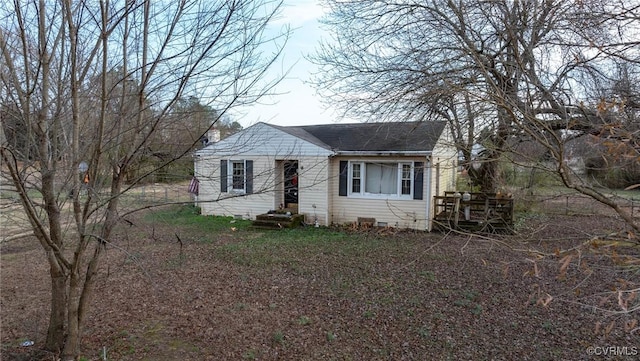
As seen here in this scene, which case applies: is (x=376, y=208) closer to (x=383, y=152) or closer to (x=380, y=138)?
(x=383, y=152)

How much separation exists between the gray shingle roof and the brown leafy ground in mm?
3469

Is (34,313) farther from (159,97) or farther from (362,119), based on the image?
(362,119)

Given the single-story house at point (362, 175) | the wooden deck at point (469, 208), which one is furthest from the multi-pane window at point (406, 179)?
the wooden deck at point (469, 208)

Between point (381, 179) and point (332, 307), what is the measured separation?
6705mm

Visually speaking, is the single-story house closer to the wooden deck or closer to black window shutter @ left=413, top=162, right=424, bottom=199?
black window shutter @ left=413, top=162, right=424, bottom=199

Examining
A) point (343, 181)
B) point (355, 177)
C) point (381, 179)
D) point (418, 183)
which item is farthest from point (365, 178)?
point (418, 183)

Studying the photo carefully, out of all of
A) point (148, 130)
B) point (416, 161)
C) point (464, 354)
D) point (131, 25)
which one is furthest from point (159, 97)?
point (416, 161)

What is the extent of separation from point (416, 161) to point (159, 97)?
845cm

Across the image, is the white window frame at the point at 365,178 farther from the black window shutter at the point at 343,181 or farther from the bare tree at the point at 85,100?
the bare tree at the point at 85,100

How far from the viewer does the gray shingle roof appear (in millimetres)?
10461

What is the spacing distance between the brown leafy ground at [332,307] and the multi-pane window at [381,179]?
10.5 ft

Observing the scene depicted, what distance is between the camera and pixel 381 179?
11.4 meters

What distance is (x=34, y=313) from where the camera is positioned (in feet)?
16.1

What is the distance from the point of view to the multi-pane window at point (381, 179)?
1098 cm
